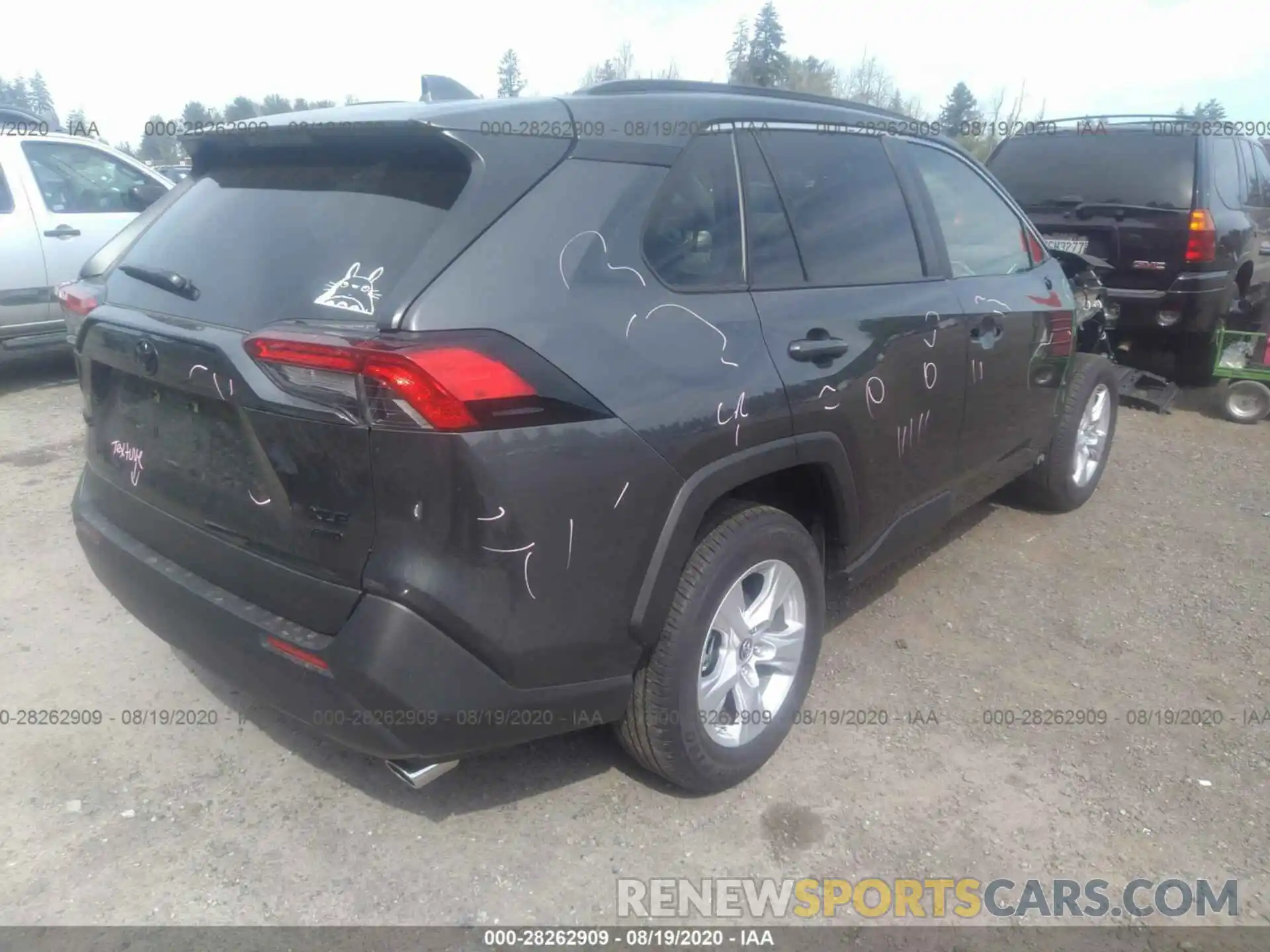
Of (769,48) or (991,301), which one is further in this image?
(769,48)

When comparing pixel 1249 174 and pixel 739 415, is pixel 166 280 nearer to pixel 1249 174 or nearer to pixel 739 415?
pixel 739 415

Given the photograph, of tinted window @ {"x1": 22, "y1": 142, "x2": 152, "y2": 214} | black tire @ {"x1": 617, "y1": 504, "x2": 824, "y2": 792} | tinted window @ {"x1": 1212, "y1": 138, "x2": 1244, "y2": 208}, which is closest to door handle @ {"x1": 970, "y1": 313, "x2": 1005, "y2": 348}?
black tire @ {"x1": 617, "y1": 504, "x2": 824, "y2": 792}

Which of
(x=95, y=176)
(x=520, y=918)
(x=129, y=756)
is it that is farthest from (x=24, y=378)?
(x=520, y=918)

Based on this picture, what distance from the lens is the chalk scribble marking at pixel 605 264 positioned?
2.15m

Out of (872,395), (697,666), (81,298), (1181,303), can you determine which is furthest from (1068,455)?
(81,298)

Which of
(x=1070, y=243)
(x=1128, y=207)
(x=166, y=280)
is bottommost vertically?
(x=1070, y=243)

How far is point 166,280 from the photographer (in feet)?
8.12

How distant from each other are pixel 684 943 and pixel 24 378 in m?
7.15

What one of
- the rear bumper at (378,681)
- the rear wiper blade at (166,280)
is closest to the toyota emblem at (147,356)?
the rear wiper blade at (166,280)

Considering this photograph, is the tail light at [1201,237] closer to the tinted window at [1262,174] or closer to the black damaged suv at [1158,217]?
the black damaged suv at [1158,217]

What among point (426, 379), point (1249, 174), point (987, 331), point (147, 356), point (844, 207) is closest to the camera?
point (426, 379)

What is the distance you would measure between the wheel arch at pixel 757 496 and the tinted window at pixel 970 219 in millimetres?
1141

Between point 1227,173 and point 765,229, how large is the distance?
20.2ft

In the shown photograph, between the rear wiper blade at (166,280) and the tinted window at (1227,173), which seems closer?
the rear wiper blade at (166,280)
